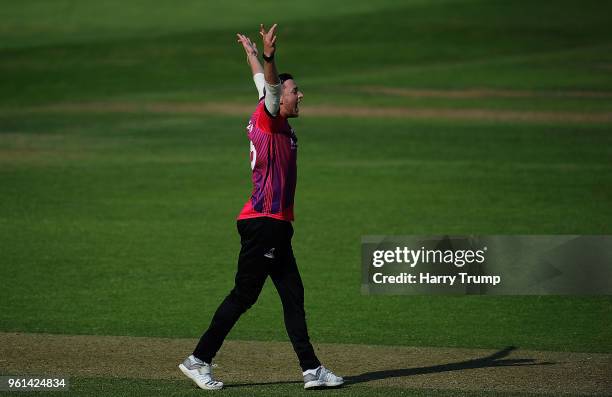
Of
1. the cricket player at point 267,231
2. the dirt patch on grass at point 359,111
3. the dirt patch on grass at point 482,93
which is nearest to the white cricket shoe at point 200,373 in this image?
the cricket player at point 267,231

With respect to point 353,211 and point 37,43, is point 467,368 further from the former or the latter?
point 37,43

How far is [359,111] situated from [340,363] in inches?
855

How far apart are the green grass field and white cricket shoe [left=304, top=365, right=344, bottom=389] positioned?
0.22 meters

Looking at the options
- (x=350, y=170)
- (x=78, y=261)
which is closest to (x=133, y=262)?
(x=78, y=261)

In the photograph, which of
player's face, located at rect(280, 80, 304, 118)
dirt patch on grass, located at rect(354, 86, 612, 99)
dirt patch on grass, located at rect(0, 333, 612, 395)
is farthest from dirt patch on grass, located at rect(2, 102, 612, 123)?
player's face, located at rect(280, 80, 304, 118)

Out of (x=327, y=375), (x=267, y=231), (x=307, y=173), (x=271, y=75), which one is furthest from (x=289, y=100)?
(x=307, y=173)

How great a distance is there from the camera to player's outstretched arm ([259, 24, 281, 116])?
7.87 meters

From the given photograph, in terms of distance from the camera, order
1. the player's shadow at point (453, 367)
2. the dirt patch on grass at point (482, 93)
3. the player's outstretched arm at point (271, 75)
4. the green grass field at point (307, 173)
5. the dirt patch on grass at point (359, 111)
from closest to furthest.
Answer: the player's outstretched arm at point (271, 75) → the player's shadow at point (453, 367) → the green grass field at point (307, 173) → the dirt patch on grass at point (359, 111) → the dirt patch on grass at point (482, 93)

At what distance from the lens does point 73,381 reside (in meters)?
8.49

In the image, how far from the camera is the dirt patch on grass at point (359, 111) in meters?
29.0

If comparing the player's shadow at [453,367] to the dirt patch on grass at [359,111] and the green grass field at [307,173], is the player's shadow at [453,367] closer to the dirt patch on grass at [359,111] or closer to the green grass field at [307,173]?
the green grass field at [307,173]

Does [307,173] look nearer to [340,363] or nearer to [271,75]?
[340,363]

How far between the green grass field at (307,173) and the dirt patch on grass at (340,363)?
51 centimetres

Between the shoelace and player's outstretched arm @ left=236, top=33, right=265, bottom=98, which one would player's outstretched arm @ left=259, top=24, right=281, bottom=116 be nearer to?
player's outstretched arm @ left=236, top=33, right=265, bottom=98
